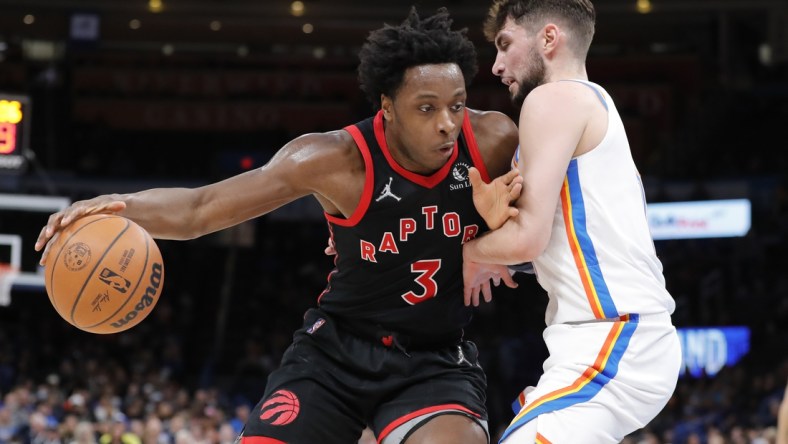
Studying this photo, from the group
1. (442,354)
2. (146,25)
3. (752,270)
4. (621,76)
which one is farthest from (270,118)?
(442,354)

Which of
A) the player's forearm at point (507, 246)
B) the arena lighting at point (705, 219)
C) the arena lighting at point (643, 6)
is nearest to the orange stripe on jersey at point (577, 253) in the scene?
the player's forearm at point (507, 246)

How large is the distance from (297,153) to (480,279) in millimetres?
855

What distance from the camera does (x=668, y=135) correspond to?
67.4 ft

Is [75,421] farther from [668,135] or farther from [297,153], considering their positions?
[668,135]

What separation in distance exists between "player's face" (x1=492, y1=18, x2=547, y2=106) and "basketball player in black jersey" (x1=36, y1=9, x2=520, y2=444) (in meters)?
0.23

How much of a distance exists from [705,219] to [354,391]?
1458 cm

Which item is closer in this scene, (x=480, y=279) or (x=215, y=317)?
(x=480, y=279)

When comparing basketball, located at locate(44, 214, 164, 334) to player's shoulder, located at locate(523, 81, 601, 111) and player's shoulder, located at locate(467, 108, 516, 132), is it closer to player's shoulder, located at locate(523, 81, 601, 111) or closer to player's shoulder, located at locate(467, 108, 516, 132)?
player's shoulder, located at locate(467, 108, 516, 132)

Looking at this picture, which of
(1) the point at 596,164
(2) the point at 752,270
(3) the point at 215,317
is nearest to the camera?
(1) the point at 596,164

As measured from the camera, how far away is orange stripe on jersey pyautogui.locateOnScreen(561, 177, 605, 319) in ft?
11.6

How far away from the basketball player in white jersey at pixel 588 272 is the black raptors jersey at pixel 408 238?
50 centimetres

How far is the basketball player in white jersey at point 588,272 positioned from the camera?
345 cm

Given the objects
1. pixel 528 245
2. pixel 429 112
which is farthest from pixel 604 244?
pixel 429 112

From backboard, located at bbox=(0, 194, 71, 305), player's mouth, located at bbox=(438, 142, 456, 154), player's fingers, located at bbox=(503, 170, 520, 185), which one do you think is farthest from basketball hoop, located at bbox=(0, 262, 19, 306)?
player's fingers, located at bbox=(503, 170, 520, 185)
